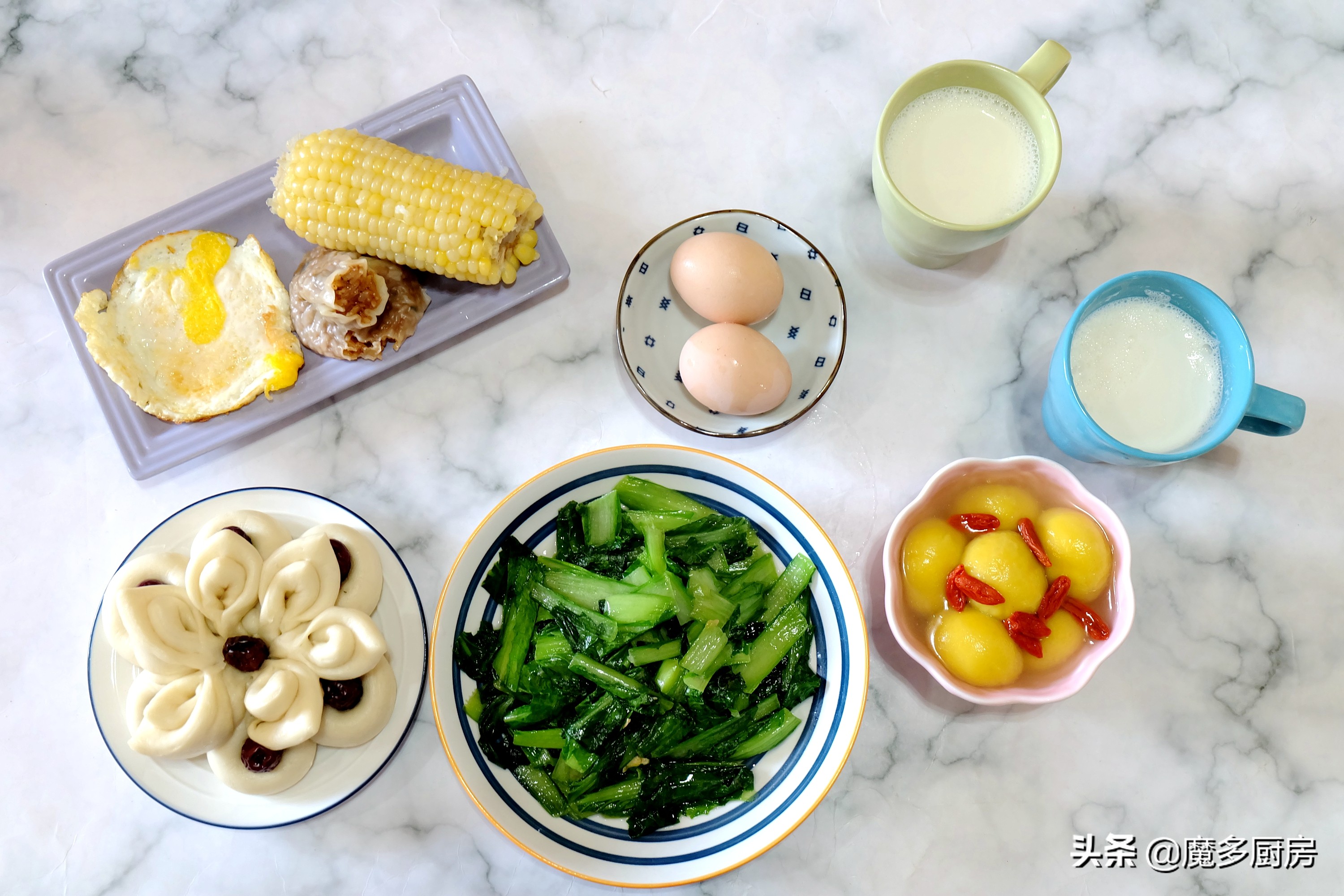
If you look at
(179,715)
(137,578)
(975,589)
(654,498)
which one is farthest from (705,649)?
(137,578)

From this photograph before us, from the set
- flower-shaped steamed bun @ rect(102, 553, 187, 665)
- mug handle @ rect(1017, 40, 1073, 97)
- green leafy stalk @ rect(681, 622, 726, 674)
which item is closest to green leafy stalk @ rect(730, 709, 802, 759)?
green leafy stalk @ rect(681, 622, 726, 674)

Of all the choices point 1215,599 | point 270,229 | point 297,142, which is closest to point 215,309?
point 270,229

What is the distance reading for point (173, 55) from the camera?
2.08 m

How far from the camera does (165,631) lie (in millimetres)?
1603

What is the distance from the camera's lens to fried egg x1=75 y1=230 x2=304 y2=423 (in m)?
1.88

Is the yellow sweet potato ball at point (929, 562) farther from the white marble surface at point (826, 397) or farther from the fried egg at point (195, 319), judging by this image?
the fried egg at point (195, 319)

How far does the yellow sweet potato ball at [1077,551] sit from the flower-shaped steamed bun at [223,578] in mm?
1570

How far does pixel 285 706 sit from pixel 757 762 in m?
0.92

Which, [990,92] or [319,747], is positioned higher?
[990,92]

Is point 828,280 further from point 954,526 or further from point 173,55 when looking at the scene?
point 173,55

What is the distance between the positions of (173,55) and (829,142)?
1603 millimetres

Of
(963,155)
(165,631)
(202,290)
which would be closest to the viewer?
(165,631)

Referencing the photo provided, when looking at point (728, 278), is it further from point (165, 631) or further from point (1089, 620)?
point (165, 631)

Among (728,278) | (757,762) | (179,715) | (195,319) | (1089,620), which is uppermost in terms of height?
(195,319)
